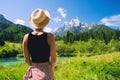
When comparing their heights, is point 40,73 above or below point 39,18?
below

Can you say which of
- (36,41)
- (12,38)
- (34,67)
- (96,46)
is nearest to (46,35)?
(36,41)

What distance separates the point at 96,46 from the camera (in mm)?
79562

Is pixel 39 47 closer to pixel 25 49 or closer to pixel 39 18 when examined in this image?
pixel 25 49

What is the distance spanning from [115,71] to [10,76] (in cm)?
315

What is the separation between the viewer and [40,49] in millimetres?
3584

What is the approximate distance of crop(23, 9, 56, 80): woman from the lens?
11.7ft

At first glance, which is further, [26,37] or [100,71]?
[100,71]

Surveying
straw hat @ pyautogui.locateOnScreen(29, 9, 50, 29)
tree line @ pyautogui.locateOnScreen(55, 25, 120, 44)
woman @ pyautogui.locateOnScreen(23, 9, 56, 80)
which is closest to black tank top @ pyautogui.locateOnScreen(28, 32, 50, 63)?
woman @ pyautogui.locateOnScreen(23, 9, 56, 80)

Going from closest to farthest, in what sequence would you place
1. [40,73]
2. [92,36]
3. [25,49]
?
[40,73], [25,49], [92,36]

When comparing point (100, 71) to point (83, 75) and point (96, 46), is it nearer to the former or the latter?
point (83, 75)

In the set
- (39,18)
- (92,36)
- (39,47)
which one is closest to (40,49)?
(39,47)

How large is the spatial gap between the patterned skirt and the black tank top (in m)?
0.08

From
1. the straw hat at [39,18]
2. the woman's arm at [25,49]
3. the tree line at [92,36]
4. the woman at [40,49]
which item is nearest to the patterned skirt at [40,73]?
the woman at [40,49]

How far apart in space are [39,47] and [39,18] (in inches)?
12.8
